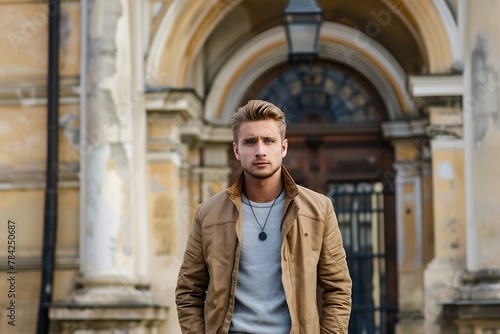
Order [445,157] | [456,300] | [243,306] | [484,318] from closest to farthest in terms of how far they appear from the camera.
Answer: [243,306]
[484,318]
[456,300]
[445,157]

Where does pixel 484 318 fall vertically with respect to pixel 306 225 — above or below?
below

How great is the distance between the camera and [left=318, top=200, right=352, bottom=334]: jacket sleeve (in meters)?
4.63

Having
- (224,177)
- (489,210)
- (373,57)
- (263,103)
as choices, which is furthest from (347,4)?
(263,103)

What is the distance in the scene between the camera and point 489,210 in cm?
1031

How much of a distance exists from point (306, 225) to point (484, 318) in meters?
5.75

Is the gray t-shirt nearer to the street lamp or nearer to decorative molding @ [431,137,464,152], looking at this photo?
the street lamp

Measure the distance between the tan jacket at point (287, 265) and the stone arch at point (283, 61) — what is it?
8716mm

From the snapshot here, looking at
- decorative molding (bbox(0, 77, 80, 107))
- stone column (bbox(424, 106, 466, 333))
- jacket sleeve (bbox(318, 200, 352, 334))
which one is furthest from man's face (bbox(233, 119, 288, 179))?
decorative molding (bbox(0, 77, 80, 107))

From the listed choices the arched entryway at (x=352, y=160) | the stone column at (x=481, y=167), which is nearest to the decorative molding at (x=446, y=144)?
the stone column at (x=481, y=167)

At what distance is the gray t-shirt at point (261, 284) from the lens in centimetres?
455

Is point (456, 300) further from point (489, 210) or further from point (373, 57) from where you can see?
point (373, 57)

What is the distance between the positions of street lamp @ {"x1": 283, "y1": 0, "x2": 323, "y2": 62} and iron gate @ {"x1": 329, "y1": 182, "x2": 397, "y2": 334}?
3549 millimetres

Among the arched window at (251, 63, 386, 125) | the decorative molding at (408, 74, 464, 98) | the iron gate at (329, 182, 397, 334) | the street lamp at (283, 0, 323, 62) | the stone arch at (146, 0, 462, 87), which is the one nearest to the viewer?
the street lamp at (283, 0, 323, 62)

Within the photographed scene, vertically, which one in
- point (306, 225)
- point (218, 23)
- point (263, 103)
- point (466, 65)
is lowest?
point (306, 225)
